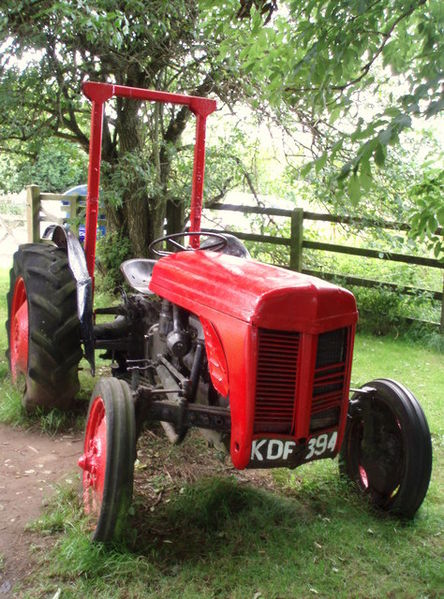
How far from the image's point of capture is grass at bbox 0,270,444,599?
7.93 feet

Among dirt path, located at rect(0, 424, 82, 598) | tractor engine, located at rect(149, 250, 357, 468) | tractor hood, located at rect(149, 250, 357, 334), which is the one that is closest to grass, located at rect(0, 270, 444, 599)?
dirt path, located at rect(0, 424, 82, 598)

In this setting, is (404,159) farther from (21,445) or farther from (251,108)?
(21,445)

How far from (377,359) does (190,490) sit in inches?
127

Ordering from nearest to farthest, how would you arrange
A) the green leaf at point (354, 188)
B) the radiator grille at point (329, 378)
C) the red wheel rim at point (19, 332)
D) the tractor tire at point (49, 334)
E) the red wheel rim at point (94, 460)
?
the green leaf at point (354, 188) → the radiator grille at point (329, 378) → the red wheel rim at point (94, 460) → the tractor tire at point (49, 334) → the red wheel rim at point (19, 332)

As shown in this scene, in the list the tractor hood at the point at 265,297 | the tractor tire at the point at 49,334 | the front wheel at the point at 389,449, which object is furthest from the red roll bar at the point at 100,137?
the front wheel at the point at 389,449

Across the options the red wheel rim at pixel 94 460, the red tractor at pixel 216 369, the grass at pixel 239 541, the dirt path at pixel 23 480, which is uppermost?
the red tractor at pixel 216 369

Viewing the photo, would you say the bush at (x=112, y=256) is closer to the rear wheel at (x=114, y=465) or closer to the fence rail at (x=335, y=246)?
the fence rail at (x=335, y=246)

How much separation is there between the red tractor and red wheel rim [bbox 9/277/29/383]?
24 mm

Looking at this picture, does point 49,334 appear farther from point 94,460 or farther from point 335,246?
point 335,246

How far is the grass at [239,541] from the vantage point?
2416mm

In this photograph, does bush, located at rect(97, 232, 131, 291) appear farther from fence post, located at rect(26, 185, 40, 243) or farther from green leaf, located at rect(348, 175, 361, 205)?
green leaf, located at rect(348, 175, 361, 205)

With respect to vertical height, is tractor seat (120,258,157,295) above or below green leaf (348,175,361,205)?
below

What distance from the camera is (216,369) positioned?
2645mm

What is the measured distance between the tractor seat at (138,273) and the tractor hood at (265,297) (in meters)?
0.92
